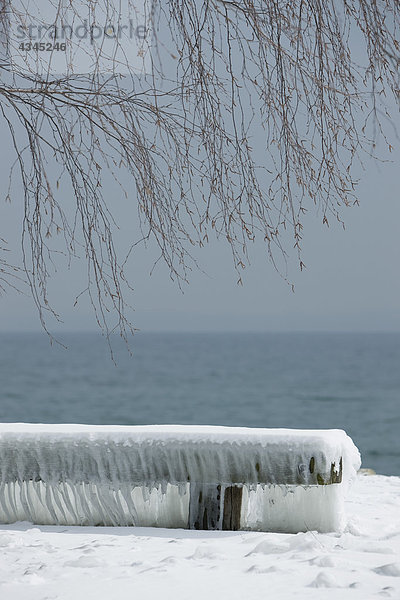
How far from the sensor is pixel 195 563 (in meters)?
4.68

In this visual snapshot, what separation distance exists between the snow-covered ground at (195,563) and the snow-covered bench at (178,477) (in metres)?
0.11

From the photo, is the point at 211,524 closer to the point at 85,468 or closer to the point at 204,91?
the point at 85,468

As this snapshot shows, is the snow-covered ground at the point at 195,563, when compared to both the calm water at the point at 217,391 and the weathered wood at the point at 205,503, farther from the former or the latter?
the calm water at the point at 217,391

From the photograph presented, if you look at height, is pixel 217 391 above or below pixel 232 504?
below

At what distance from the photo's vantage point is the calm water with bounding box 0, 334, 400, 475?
55281mm

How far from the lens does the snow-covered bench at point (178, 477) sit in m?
5.34

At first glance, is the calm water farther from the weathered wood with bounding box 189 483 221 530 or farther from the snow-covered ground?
the snow-covered ground

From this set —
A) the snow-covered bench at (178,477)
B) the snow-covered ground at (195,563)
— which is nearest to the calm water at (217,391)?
the snow-covered bench at (178,477)

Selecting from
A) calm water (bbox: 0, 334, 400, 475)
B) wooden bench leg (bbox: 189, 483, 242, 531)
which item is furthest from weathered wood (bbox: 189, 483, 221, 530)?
calm water (bbox: 0, 334, 400, 475)

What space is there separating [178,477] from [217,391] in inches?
2532

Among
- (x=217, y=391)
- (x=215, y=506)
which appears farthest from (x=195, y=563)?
(x=217, y=391)

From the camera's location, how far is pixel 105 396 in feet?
214

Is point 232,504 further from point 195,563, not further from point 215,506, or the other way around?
point 195,563

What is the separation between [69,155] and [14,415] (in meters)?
57.9
